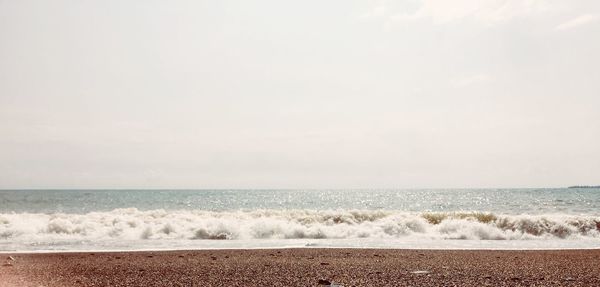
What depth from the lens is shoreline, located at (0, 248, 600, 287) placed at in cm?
1048

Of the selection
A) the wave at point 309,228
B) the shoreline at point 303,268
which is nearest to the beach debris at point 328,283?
the shoreline at point 303,268

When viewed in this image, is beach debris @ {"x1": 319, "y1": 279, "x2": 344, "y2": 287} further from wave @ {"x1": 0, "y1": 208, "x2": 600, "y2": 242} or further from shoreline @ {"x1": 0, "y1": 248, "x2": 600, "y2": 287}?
wave @ {"x1": 0, "y1": 208, "x2": 600, "y2": 242}

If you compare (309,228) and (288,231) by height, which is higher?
(309,228)

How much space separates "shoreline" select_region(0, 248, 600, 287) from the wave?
7.51m

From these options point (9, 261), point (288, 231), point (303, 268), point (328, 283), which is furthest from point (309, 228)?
point (328, 283)

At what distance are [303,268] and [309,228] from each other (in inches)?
489

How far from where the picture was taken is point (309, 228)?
2473 cm

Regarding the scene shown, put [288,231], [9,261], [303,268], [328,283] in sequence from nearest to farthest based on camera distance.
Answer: [328,283] < [303,268] < [9,261] < [288,231]

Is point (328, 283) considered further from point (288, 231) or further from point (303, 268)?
point (288, 231)

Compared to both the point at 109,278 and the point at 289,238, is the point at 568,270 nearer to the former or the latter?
the point at 109,278

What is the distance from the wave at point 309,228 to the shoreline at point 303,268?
7.51 m

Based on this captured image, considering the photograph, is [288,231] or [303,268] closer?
[303,268]

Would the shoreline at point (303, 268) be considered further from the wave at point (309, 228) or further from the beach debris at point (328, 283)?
the wave at point (309, 228)

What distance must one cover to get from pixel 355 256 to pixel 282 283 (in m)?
5.16
